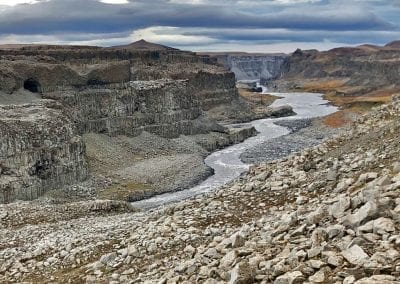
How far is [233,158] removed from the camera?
75.2 metres

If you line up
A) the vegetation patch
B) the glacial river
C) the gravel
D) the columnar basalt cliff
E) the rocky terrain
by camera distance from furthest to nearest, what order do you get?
1. the gravel
2. the glacial river
3. the vegetation patch
4. the rocky terrain
5. the columnar basalt cliff

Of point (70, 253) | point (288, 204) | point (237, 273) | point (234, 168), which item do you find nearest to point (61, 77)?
point (234, 168)

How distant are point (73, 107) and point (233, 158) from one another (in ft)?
72.9

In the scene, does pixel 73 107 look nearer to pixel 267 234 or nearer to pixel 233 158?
pixel 233 158

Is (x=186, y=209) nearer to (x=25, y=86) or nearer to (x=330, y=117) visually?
(x=25, y=86)

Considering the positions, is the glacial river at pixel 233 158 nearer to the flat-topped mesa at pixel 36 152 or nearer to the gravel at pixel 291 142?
the gravel at pixel 291 142

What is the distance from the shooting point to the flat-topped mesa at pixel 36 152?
48.0 metres

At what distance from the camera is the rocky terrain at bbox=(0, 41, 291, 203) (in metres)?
50.5

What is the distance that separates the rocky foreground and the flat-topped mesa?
2332cm

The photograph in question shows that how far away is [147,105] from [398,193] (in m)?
Result: 72.8

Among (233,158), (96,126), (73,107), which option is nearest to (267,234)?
(73,107)

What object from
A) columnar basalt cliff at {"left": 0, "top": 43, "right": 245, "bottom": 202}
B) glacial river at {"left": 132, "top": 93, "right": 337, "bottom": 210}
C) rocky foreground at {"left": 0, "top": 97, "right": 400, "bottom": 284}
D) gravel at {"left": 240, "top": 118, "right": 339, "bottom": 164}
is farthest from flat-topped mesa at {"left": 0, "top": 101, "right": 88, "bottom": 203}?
gravel at {"left": 240, "top": 118, "right": 339, "bottom": 164}

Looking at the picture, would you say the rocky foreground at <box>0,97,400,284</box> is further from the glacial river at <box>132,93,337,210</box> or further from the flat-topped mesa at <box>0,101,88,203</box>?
the glacial river at <box>132,93,337,210</box>

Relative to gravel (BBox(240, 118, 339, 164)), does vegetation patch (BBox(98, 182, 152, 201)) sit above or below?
above
